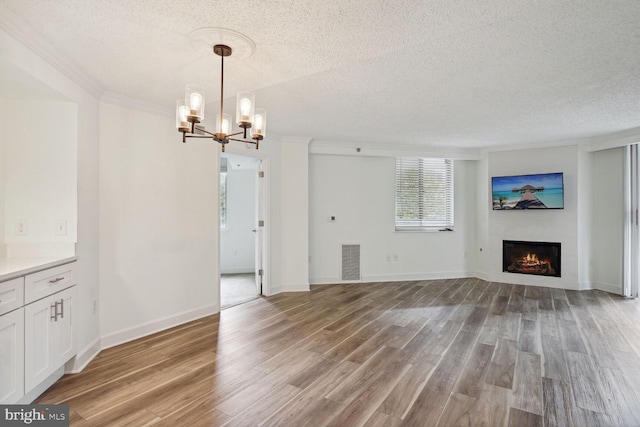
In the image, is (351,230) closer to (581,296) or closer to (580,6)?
(581,296)

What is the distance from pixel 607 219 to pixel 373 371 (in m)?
5.24

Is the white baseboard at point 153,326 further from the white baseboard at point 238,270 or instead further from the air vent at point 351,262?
A: the white baseboard at point 238,270

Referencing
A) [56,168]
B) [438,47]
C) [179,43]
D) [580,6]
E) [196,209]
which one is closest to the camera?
[580,6]

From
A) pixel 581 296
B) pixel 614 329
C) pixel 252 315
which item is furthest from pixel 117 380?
pixel 581 296

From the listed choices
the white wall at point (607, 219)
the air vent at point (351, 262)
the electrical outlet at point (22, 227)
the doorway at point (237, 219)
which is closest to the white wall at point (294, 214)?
the air vent at point (351, 262)

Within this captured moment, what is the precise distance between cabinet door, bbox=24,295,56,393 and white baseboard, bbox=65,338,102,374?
1.10 feet

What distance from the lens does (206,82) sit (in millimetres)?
2803

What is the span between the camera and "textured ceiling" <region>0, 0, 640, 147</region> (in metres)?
1.79

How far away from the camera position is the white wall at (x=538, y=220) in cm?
529

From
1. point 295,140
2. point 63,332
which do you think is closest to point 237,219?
point 295,140

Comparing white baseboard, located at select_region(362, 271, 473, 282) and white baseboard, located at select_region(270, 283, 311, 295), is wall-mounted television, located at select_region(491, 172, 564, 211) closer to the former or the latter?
white baseboard, located at select_region(362, 271, 473, 282)

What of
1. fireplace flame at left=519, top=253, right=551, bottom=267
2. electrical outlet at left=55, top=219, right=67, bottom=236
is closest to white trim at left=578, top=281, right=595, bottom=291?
fireplace flame at left=519, top=253, right=551, bottom=267

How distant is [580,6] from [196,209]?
384 centimetres

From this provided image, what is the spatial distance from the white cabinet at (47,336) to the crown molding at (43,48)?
1726 mm
